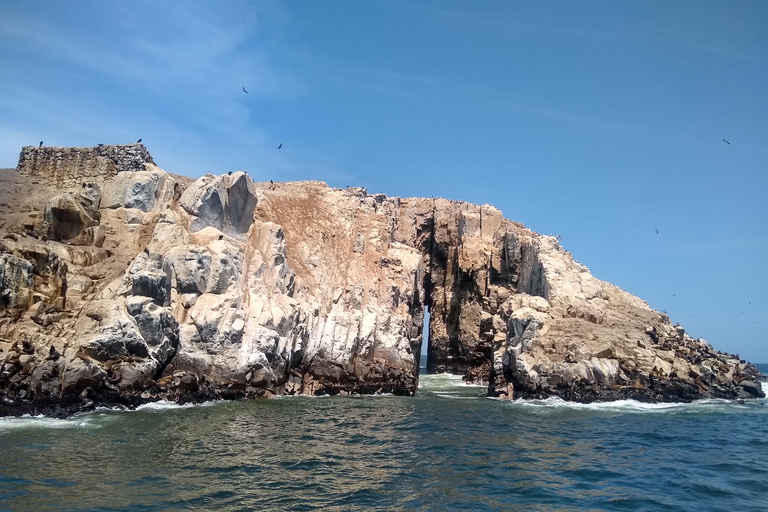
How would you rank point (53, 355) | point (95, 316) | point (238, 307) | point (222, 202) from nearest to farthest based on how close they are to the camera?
point (53, 355) < point (95, 316) < point (238, 307) < point (222, 202)

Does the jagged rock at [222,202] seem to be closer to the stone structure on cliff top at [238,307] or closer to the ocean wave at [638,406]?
the stone structure on cliff top at [238,307]

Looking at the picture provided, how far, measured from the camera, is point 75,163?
40719mm

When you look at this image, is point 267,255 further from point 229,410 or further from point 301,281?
point 229,410

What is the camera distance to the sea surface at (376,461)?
47.6ft

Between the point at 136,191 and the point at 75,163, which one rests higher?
the point at 75,163

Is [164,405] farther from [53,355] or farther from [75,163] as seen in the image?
[75,163]

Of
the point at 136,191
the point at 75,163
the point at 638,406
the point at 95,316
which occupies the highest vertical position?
the point at 75,163

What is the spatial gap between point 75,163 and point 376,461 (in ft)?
109

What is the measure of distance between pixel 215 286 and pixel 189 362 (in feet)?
16.3

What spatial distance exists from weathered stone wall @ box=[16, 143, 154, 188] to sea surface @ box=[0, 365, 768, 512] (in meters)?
20.5

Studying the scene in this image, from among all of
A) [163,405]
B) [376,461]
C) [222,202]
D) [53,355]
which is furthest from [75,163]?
[376,461]

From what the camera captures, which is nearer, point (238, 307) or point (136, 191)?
point (238, 307)

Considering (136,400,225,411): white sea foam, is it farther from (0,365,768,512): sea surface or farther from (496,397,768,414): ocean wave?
(496,397,768,414): ocean wave

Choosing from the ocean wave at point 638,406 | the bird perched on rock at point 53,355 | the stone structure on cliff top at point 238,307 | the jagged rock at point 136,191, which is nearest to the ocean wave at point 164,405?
the stone structure on cliff top at point 238,307
